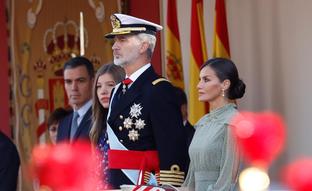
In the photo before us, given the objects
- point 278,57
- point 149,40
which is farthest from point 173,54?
point 149,40

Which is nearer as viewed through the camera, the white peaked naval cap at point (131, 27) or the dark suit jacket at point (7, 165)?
the white peaked naval cap at point (131, 27)

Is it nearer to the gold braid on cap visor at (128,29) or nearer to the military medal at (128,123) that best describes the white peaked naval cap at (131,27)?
the gold braid on cap visor at (128,29)

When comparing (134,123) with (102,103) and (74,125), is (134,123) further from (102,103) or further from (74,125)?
(74,125)

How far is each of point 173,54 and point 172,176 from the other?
2.62 meters

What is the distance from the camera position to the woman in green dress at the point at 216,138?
9.74ft

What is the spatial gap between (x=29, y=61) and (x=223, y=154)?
13.2 feet

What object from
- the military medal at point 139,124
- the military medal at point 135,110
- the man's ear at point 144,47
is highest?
the man's ear at point 144,47

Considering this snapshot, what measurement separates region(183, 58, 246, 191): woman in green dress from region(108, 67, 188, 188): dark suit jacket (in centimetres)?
8

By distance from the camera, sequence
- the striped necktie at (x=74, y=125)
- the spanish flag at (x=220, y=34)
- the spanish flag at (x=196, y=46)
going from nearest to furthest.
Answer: the striped necktie at (x=74, y=125)
the spanish flag at (x=220, y=34)
the spanish flag at (x=196, y=46)

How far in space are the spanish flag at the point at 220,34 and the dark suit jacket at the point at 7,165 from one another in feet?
6.50

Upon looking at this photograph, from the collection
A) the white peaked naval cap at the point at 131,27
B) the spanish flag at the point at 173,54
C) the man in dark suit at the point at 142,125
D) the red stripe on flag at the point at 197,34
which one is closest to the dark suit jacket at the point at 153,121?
the man in dark suit at the point at 142,125

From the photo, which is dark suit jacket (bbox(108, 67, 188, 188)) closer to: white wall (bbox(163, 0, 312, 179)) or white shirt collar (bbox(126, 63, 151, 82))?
white shirt collar (bbox(126, 63, 151, 82))

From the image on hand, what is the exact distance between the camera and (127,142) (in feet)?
10.2

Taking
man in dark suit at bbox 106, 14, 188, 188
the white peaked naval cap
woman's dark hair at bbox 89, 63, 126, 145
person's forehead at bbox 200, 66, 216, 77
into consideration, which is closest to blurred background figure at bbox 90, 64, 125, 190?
woman's dark hair at bbox 89, 63, 126, 145
